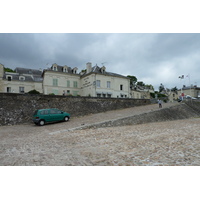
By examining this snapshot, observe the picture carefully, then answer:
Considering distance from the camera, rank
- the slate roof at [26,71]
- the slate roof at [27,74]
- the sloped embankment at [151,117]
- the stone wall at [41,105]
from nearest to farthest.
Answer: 1. the sloped embankment at [151,117]
2. the stone wall at [41,105]
3. the slate roof at [27,74]
4. the slate roof at [26,71]

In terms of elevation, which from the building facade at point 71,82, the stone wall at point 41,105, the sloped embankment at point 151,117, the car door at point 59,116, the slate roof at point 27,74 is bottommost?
the sloped embankment at point 151,117

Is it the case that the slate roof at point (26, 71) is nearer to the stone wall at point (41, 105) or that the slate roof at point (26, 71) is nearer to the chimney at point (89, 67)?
the chimney at point (89, 67)

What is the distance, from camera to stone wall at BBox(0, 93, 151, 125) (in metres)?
12.6

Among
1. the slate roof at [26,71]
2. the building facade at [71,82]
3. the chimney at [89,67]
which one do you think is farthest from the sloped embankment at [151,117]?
the slate roof at [26,71]

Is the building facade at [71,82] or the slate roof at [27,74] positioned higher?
the slate roof at [27,74]

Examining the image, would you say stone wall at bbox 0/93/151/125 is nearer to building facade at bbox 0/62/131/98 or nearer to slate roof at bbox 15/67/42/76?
building facade at bbox 0/62/131/98

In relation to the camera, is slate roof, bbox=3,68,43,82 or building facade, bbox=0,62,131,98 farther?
slate roof, bbox=3,68,43,82

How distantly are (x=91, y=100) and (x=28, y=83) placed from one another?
780 inches

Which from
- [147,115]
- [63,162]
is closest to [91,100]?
[147,115]

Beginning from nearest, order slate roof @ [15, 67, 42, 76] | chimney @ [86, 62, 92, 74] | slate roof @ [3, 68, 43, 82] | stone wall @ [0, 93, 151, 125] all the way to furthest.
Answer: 1. stone wall @ [0, 93, 151, 125]
2. chimney @ [86, 62, 92, 74]
3. slate roof @ [3, 68, 43, 82]
4. slate roof @ [15, 67, 42, 76]

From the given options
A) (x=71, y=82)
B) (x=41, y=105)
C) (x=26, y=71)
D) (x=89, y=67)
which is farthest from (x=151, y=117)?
(x=26, y=71)

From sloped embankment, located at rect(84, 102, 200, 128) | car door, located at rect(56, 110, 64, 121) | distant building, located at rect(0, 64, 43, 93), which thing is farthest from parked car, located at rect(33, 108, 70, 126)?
distant building, located at rect(0, 64, 43, 93)

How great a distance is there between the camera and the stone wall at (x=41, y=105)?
41.5 feet

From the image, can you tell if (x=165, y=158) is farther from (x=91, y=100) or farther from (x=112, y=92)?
(x=112, y=92)
